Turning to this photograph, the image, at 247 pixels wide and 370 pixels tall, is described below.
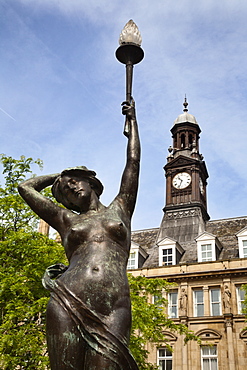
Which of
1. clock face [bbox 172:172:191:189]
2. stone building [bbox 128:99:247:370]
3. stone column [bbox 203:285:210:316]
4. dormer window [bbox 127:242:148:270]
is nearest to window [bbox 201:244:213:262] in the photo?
stone building [bbox 128:99:247:370]

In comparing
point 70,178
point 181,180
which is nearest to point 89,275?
point 70,178

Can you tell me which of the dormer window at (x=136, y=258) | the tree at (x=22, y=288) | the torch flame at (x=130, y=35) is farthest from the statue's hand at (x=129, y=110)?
the dormer window at (x=136, y=258)

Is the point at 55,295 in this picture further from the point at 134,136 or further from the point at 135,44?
the point at 135,44

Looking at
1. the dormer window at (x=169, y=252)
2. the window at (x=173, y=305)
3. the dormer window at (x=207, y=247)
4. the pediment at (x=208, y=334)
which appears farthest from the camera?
the dormer window at (x=169, y=252)

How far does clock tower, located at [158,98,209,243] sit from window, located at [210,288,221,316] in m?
6.32

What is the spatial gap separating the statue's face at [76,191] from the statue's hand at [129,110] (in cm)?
76

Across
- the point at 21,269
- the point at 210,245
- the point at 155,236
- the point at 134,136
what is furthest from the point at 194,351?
the point at 134,136

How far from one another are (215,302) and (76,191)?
2767 cm

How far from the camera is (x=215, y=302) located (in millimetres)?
29328

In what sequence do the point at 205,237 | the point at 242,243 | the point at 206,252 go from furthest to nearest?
the point at 205,237, the point at 206,252, the point at 242,243

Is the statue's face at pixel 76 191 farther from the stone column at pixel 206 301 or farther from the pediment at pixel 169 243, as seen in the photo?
the pediment at pixel 169 243

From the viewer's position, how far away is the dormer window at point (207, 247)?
3186 cm

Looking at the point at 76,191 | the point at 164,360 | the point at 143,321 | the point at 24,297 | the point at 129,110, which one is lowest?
the point at 76,191

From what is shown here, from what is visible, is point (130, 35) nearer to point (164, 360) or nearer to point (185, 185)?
point (164, 360)
